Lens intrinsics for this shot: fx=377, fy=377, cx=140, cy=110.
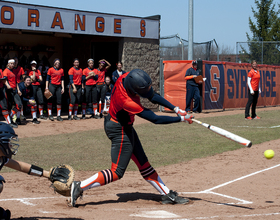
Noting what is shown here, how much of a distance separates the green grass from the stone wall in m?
4.83

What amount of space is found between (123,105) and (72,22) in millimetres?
11585

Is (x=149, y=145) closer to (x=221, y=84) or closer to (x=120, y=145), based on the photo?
(x=120, y=145)

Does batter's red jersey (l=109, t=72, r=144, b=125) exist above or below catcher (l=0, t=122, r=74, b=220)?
above

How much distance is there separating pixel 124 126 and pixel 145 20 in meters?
13.6

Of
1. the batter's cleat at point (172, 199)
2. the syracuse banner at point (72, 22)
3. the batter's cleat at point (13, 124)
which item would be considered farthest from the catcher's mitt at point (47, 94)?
the batter's cleat at point (172, 199)

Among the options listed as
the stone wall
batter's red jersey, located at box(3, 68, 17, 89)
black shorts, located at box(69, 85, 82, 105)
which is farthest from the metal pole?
batter's red jersey, located at box(3, 68, 17, 89)

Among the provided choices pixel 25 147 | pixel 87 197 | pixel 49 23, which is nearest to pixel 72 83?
pixel 49 23

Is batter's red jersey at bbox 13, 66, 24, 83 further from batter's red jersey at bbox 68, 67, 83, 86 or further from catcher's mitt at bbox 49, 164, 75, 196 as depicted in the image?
catcher's mitt at bbox 49, 164, 75, 196

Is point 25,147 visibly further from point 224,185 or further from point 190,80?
point 190,80

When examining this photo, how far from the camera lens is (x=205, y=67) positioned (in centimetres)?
1814

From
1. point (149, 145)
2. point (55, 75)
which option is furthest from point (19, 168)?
point (55, 75)

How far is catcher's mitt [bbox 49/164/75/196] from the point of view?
4398 mm

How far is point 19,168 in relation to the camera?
411cm

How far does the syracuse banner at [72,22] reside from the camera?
14.1 m
